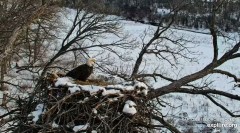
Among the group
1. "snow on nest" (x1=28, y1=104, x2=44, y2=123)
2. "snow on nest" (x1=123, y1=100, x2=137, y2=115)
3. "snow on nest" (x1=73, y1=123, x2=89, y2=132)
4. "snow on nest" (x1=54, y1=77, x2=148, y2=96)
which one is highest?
"snow on nest" (x1=54, y1=77, x2=148, y2=96)

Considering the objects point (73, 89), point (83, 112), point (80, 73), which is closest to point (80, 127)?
point (83, 112)

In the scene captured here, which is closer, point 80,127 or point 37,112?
point 80,127

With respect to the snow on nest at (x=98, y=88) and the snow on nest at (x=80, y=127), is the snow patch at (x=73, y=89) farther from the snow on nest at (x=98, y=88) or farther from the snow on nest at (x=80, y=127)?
the snow on nest at (x=80, y=127)

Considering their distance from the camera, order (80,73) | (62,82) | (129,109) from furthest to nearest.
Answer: (80,73), (62,82), (129,109)

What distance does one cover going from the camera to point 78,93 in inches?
186

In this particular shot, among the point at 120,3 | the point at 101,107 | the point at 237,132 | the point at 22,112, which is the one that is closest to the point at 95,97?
the point at 101,107

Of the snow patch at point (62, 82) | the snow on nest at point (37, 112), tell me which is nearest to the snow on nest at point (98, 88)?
the snow patch at point (62, 82)

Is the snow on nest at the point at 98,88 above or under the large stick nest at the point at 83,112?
above

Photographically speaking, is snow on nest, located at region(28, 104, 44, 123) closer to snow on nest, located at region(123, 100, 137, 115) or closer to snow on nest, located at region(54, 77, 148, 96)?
snow on nest, located at region(54, 77, 148, 96)

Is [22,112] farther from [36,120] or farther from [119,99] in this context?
[119,99]

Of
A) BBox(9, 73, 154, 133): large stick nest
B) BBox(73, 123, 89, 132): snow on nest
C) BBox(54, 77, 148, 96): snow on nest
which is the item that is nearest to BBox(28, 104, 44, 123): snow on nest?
BBox(9, 73, 154, 133): large stick nest

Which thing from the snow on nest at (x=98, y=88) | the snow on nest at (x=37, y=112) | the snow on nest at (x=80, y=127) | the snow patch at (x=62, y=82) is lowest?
the snow on nest at (x=80, y=127)

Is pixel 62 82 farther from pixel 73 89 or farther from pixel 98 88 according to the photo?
pixel 98 88

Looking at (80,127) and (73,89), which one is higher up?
(73,89)
